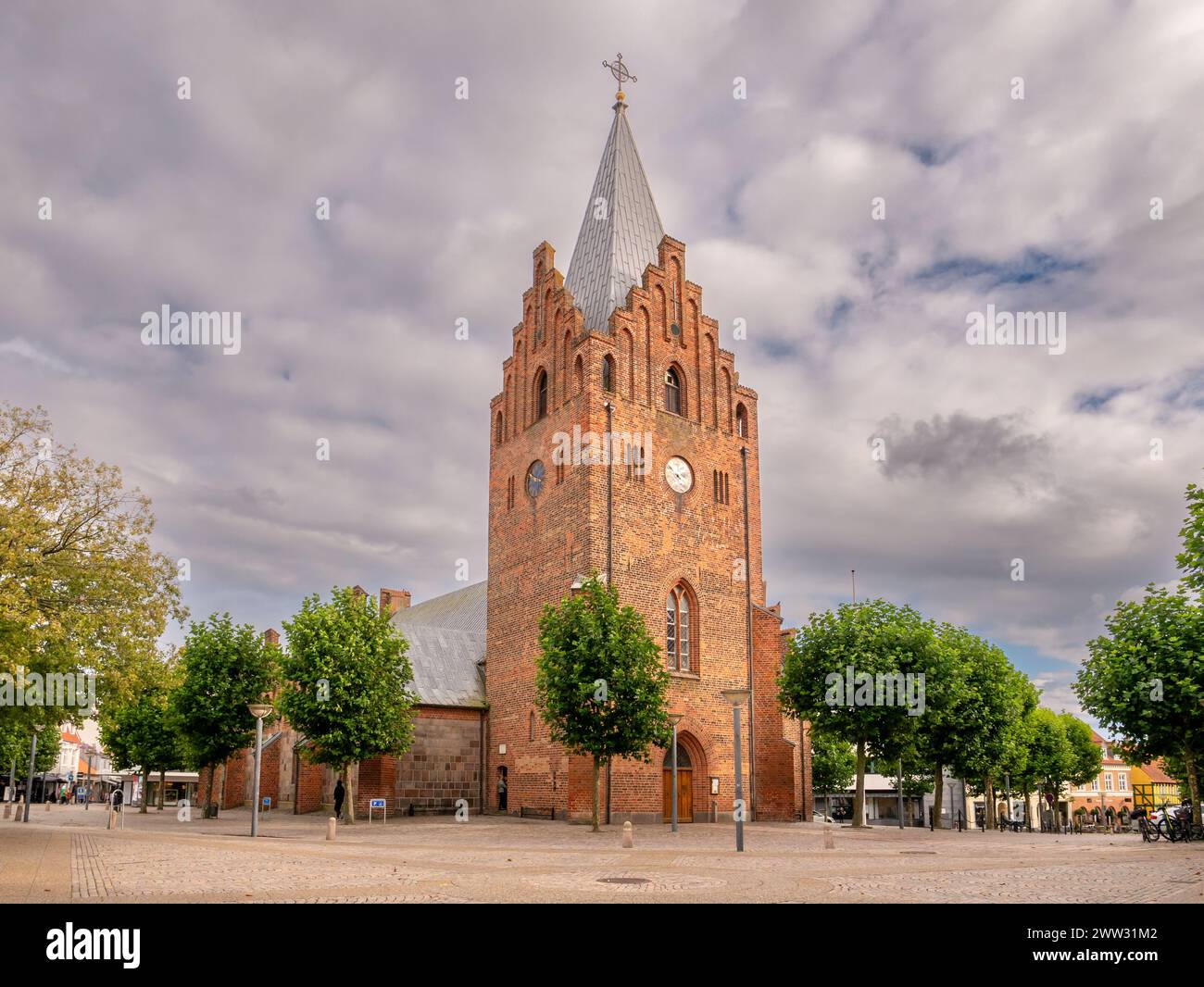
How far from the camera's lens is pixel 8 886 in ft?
48.0

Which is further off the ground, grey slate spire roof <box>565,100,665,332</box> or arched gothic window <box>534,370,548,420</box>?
grey slate spire roof <box>565,100,665,332</box>

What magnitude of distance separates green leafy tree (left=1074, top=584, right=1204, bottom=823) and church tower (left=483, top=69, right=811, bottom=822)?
1408 cm

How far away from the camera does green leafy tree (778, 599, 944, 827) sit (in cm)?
3600

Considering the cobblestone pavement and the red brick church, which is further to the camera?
the red brick church

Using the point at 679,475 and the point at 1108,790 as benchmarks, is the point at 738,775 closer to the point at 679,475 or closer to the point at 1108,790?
the point at 679,475

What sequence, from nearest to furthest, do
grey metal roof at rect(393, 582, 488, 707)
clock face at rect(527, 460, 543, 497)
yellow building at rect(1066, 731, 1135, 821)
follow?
clock face at rect(527, 460, 543, 497)
grey metal roof at rect(393, 582, 488, 707)
yellow building at rect(1066, 731, 1135, 821)

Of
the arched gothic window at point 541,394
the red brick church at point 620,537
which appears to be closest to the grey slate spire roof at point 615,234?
the red brick church at point 620,537

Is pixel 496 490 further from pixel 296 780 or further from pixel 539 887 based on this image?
pixel 539 887

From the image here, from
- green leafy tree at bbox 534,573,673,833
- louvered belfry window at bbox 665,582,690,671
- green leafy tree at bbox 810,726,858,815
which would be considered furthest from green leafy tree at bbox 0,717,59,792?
green leafy tree at bbox 810,726,858,815

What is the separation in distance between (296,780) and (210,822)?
7.15 metres

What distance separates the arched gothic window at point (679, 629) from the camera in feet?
129

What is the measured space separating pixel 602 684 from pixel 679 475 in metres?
12.5

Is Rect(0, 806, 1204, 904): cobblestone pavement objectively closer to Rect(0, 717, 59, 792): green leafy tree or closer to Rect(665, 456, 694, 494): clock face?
Rect(0, 717, 59, 792): green leafy tree

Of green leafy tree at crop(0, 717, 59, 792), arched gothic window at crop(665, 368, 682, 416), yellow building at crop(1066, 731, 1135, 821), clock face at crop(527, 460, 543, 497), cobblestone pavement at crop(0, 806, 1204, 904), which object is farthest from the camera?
yellow building at crop(1066, 731, 1135, 821)
